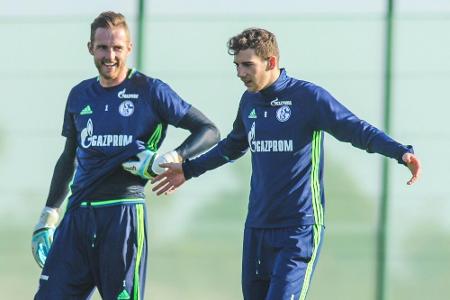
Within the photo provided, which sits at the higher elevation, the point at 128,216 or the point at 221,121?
the point at 221,121

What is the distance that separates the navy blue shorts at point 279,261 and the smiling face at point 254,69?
2.27 ft

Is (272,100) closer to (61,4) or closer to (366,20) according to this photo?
(366,20)

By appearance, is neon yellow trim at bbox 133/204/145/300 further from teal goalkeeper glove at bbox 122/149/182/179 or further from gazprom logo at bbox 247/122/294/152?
gazprom logo at bbox 247/122/294/152

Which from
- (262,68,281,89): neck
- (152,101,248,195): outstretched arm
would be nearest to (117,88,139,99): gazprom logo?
(152,101,248,195): outstretched arm

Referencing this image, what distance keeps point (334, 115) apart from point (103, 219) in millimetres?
1199

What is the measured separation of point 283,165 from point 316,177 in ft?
0.58

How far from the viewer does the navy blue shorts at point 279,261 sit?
6488 mm

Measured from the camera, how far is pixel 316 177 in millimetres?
6652

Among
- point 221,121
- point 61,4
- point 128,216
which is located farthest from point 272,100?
point 61,4

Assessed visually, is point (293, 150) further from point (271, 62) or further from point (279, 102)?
point (271, 62)

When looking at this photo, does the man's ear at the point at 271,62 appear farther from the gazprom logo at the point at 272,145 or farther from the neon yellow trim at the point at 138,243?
the neon yellow trim at the point at 138,243

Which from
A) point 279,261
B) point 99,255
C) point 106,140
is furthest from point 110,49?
point 279,261

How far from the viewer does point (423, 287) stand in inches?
365

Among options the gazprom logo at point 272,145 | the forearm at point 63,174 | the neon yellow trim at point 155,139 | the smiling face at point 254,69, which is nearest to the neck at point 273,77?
the smiling face at point 254,69
